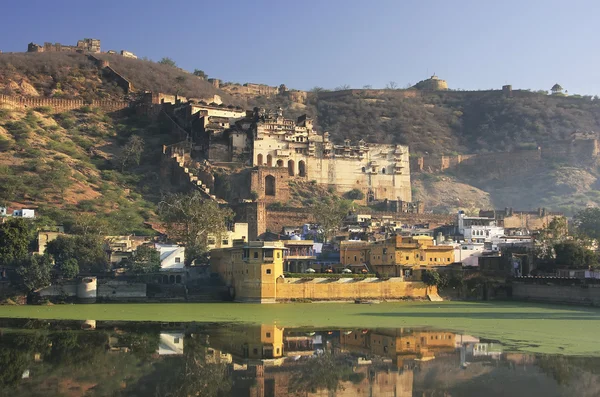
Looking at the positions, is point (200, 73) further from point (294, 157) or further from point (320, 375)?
point (320, 375)

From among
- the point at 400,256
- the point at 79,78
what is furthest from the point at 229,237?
the point at 79,78

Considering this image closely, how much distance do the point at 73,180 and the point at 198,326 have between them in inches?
1271

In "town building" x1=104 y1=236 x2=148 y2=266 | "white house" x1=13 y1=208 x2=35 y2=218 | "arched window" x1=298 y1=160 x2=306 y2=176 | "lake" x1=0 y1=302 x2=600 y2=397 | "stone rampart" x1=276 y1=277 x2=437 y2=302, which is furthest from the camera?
"arched window" x1=298 y1=160 x2=306 y2=176

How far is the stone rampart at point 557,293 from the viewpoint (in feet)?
153

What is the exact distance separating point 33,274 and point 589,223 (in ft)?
142

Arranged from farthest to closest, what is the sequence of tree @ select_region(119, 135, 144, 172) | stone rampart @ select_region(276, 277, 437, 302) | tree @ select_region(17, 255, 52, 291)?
1. tree @ select_region(119, 135, 144, 172)
2. stone rampart @ select_region(276, 277, 437, 302)
3. tree @ select_region(17, 255, 52, 291)

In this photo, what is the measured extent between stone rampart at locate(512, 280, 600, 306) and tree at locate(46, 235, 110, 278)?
2247 cm

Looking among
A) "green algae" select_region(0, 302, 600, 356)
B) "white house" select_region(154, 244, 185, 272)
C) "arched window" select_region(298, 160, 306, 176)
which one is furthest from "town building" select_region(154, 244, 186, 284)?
"arched window" select_region(298, 160, 306, 176)

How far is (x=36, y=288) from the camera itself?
147 feet

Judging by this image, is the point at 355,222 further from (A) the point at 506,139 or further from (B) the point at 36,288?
(A) the point at 506,139

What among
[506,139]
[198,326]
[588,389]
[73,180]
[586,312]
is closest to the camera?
[588,389]

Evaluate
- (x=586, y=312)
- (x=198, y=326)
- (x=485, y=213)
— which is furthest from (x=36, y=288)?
(x=485, y=213)

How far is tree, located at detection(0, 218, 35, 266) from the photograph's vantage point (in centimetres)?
4516

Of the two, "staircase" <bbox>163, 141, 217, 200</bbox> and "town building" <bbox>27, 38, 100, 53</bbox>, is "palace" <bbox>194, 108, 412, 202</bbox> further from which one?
"town building" <bbox>27, 38, 100, 53</bbox>
